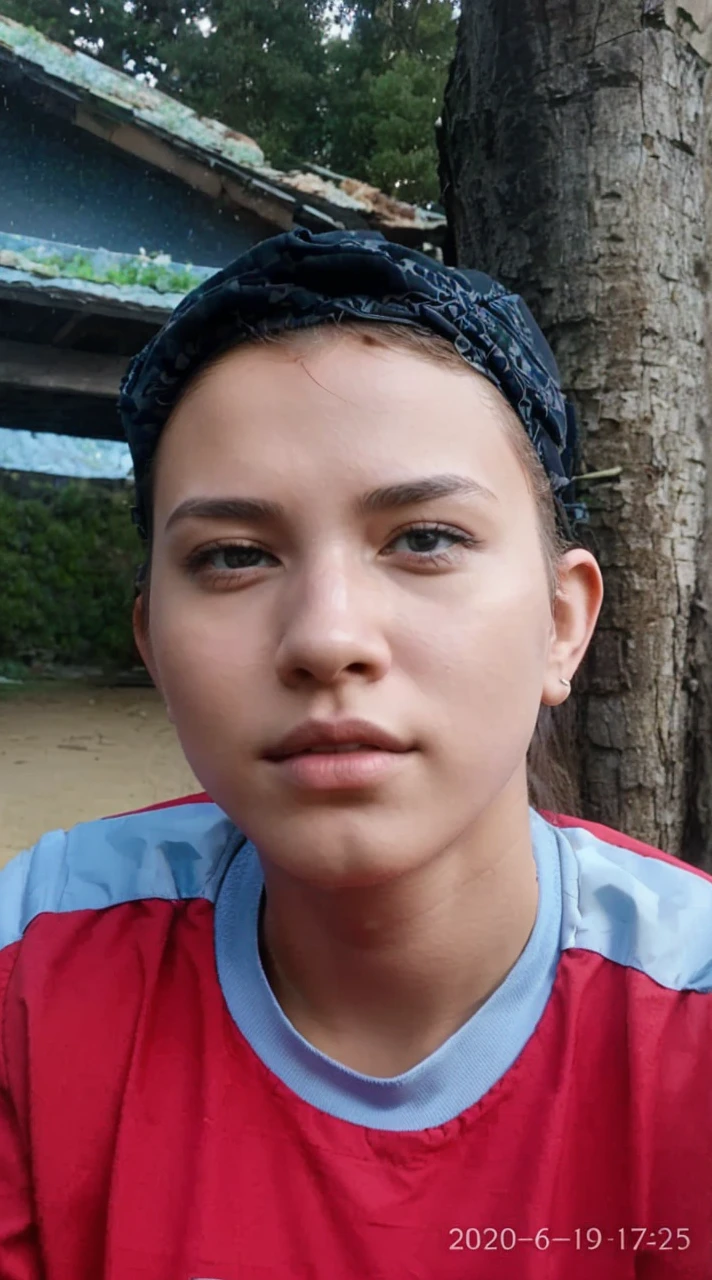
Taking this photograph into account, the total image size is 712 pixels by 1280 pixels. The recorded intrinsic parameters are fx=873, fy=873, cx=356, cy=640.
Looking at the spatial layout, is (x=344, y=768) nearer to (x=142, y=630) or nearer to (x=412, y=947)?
(x=412, y=947)

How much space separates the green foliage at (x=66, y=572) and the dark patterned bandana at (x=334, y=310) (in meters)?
5.78

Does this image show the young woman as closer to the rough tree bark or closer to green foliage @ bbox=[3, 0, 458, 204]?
the rough tree bark

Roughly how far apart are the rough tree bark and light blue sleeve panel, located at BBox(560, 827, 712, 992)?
1.34 ft

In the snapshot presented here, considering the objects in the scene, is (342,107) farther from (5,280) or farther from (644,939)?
(644,939)

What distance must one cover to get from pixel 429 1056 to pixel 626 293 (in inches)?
40.9

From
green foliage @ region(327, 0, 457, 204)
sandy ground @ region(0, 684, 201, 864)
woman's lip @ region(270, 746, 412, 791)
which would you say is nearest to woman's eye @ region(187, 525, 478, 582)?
woman's lip @ region(270, 746, 412, 791)

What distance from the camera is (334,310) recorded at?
75 centimetres

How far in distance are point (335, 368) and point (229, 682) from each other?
272 millimetres

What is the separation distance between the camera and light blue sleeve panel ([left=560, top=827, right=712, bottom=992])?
0.77 meters

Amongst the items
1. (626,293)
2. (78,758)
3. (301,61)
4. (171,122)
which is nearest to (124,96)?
(171,122)

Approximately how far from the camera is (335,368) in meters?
0.72

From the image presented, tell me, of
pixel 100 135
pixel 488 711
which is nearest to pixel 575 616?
pixel 488 711

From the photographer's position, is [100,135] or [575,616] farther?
[100,135]

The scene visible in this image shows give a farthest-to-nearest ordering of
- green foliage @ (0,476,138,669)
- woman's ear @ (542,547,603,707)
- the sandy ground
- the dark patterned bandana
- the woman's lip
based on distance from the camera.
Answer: green foliage @ (0,476,138,669) → the sandy ground → woman's ear @ (542,547,603,707) → the dark patterned bandana → the woman's lip
